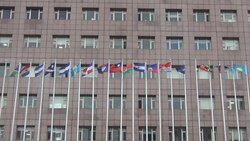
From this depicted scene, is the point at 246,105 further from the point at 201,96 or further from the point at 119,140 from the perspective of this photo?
the point at 119,140

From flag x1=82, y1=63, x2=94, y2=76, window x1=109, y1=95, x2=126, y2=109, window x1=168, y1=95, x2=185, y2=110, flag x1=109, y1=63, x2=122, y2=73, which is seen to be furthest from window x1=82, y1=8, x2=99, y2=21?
window x1=168, y1=95, x2=185, y2=110

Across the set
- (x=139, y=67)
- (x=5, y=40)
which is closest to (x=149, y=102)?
(x=139, y=67)

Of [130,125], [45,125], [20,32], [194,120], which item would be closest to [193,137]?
[194,120]

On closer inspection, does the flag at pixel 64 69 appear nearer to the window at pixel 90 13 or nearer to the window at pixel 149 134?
the window at pixel 90 13

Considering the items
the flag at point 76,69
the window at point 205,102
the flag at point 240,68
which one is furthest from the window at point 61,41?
the flag at point 240,68

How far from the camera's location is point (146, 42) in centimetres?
4741

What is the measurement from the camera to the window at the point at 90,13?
158 feet

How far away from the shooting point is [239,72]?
46906mm

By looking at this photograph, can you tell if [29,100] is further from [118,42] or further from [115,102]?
[118,42]

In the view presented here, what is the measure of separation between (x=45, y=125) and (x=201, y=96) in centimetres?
1476

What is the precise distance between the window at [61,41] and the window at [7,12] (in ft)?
16.6

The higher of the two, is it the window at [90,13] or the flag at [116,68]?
the window at [90,13]

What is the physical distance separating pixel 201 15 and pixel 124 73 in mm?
10391

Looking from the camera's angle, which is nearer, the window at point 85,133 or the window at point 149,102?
the window at point 85,133
